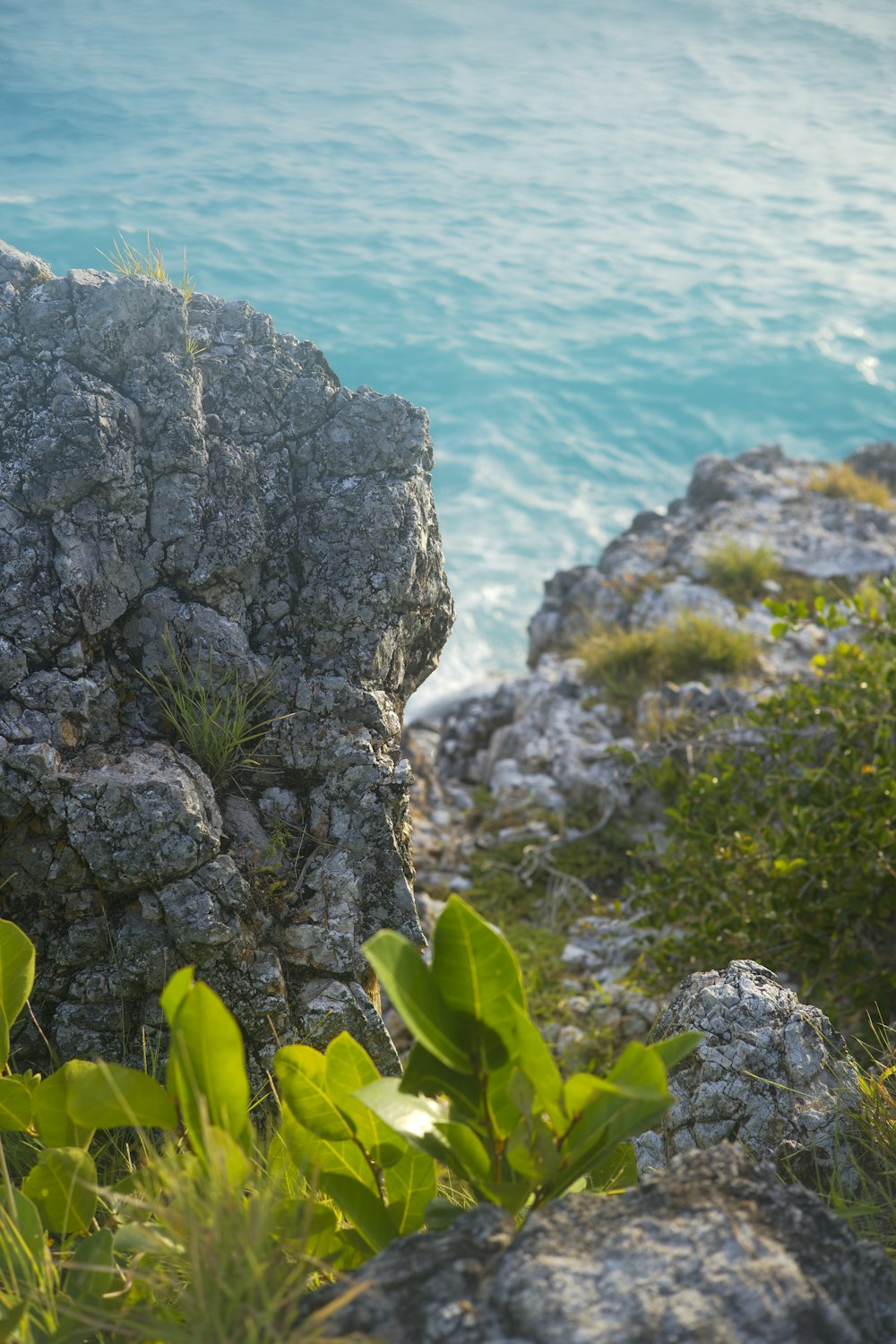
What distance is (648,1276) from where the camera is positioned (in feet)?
3.55

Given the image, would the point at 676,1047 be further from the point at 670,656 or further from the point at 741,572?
the point at 741,572

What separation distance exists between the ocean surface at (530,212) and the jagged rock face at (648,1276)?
23.5 feet

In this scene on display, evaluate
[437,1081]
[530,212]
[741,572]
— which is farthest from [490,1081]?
[530,212]

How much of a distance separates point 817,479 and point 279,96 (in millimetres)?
8906

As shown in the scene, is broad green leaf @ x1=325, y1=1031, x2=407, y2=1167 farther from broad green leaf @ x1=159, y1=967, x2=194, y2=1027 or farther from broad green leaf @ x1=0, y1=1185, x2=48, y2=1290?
broad green leaf @ x1=0, y1=1185, x2=48, y2=1290

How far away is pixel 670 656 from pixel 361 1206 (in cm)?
507

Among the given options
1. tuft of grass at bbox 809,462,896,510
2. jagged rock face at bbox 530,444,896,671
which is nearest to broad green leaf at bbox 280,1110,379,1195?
jagged rock face at bbox 530,444,896,671

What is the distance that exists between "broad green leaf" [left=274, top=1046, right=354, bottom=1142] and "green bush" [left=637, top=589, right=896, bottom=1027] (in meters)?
2.41

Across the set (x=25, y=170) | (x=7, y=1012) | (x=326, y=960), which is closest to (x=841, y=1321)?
(x=7, y=1012)

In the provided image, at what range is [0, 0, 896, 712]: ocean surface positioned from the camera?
10.5m

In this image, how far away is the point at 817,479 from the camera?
29.2ft

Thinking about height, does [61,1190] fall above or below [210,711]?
below

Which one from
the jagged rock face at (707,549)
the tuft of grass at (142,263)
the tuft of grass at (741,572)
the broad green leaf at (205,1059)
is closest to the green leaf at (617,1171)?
the broad green leaf at (205,1059)

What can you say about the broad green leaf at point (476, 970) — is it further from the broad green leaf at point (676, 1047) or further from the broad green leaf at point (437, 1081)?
the broad green leaf at point (676, 1047)
